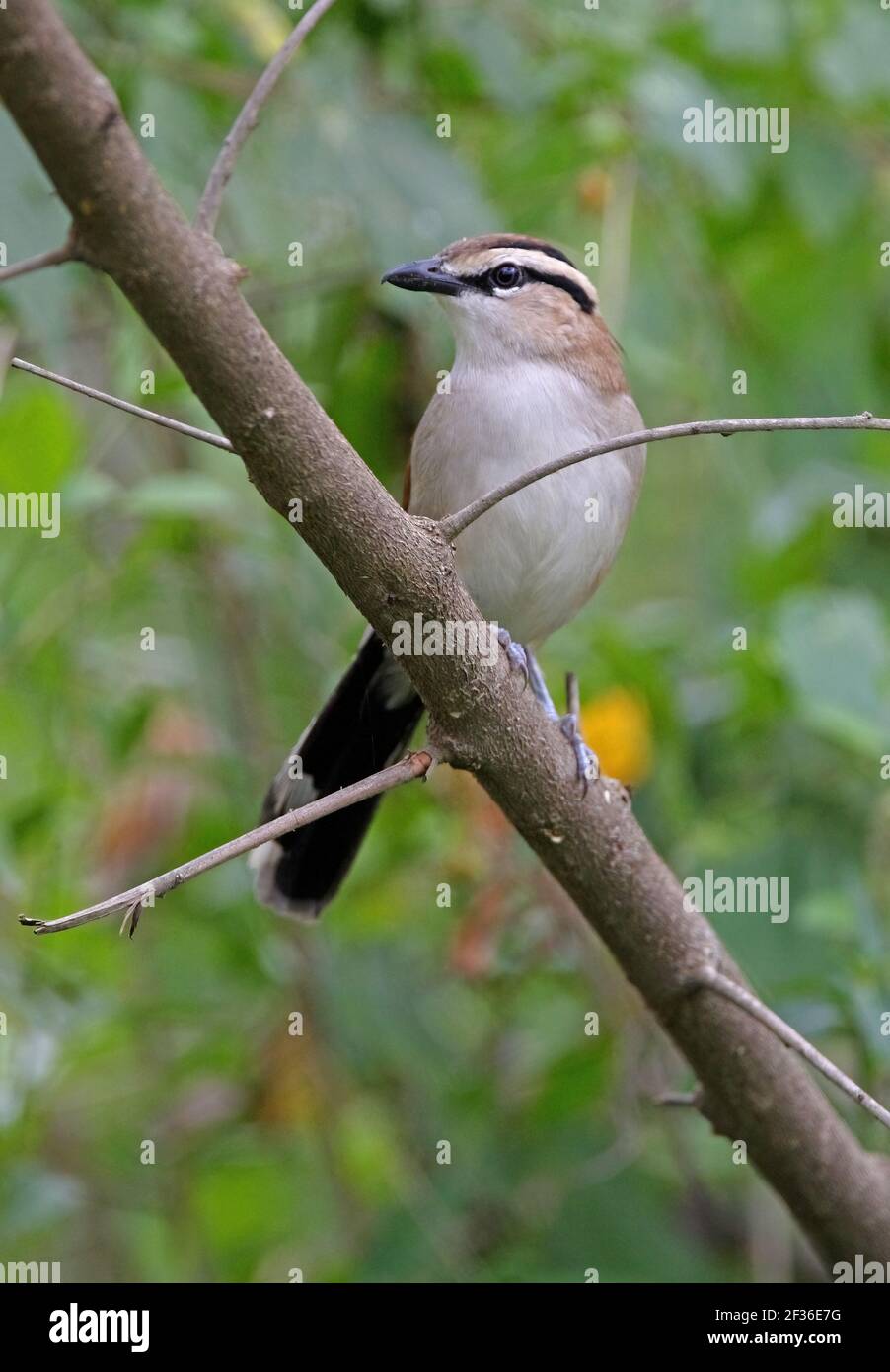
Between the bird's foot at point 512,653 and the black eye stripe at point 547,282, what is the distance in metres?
0.83

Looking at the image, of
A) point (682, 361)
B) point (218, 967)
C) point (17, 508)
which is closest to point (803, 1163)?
point (218, 967)

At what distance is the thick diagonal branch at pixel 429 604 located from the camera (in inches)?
65.8

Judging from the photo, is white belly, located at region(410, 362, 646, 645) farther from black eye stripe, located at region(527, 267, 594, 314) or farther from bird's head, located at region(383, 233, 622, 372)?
black eye stripe, located at region(527, 267, 594, 314)

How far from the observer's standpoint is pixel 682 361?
454 centimetres

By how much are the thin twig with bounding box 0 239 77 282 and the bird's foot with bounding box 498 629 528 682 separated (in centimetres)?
85

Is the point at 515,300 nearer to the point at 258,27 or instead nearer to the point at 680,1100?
the point at 258,27

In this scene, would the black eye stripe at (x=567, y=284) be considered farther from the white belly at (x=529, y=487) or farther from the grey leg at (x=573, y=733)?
the grey leg at (x=573, y=733)

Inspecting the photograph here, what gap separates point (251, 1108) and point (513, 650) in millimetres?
2198

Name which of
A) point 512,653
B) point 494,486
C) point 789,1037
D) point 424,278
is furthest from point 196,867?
point 424,278

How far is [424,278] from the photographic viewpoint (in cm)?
326

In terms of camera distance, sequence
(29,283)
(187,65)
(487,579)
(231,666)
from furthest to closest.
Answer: (231,666), (187,65), (487,579), (29,283)

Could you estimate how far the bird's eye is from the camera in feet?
11.3

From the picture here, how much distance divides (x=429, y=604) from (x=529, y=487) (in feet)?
4.37
